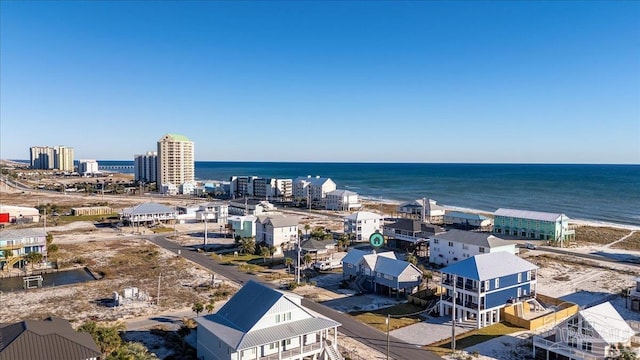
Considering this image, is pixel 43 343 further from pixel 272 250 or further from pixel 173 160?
pixel 173 160

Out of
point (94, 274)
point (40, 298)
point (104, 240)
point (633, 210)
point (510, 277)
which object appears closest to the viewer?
point (510, 277)

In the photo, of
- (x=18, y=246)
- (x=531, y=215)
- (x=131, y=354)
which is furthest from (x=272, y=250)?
(x=531, y=215)

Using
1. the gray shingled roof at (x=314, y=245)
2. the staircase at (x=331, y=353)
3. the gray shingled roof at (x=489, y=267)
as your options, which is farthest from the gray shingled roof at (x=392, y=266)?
the staircase at (x=331, y=353)

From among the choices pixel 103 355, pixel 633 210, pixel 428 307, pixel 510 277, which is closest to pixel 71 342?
pixel 103 355

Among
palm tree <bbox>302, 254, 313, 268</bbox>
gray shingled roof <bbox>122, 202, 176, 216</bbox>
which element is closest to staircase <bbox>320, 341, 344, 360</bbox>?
palm tree <bbox>302, 254, 313, 268</bbox>

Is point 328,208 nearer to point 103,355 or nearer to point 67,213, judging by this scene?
point 67,213

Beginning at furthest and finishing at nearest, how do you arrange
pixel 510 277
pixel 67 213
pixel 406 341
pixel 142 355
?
pixel 67 213, pixel 510 277, pixel 406 341, pixel 142 355
